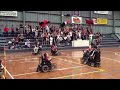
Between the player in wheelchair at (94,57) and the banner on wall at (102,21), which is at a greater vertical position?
the banner on wall at (102,21)

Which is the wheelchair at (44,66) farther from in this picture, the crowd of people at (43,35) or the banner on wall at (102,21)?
the banner on wall at (102,21)

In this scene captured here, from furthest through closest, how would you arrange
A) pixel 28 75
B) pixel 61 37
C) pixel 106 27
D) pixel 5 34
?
pixel 106 27 → pixel 61 37 → pixel 5 34 → pixel 28 75

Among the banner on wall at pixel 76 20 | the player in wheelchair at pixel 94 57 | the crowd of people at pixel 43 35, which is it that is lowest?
the player in wheelchair at pixel 94 57

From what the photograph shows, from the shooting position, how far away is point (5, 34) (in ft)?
68.7

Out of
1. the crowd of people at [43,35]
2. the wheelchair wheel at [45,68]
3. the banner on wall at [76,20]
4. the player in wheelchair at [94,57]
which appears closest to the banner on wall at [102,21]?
the banner on wall at [76,20]

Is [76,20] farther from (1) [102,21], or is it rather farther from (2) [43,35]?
(2) [43,35]

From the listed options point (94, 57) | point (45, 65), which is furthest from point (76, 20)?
point (45, 65)

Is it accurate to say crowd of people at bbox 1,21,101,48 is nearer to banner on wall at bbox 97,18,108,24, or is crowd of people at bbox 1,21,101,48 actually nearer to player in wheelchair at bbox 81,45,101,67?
banner on wall at bbox 97,18,108,24
